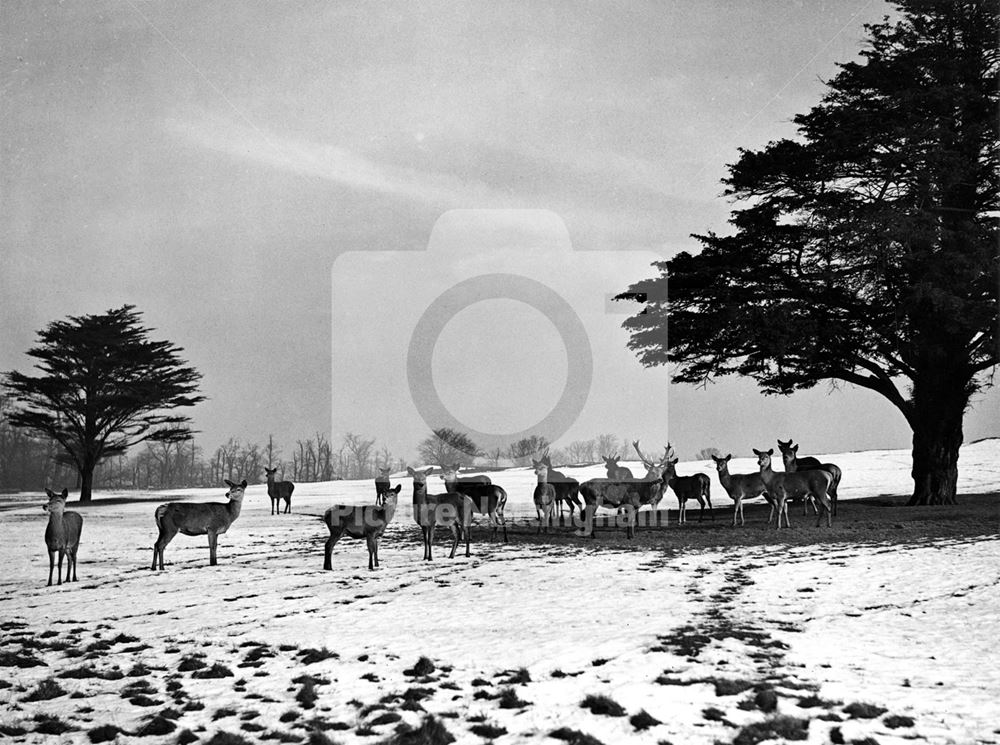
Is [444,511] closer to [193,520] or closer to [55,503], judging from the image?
[193,520]

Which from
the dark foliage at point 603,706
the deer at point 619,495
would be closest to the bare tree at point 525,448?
the deer at point 619,495

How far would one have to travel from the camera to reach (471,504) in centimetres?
1675

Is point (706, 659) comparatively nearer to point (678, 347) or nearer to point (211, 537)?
point (211, 537)

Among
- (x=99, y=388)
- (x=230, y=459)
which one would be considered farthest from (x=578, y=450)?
(x=99, y=388)

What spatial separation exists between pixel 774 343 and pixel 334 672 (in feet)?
64.4

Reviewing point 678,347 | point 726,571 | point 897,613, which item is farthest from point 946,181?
point 897,613

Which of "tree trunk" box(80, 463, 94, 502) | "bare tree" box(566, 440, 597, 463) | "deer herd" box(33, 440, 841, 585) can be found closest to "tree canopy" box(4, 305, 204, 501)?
"tree trunk" box(80, 463, 94, 502)

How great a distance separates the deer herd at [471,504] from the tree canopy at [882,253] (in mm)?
4011

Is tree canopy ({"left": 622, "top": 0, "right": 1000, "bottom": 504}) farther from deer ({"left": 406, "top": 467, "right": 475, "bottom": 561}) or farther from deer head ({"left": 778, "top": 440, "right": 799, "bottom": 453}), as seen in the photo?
deer ({"left": 406, "top": 467, "right": 475, "bottom": 561})

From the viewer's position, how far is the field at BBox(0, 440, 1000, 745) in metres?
6.34

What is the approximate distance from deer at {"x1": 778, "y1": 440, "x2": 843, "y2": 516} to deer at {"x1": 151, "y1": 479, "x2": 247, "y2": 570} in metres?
16.1

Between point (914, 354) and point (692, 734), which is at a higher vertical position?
point (914, 354)

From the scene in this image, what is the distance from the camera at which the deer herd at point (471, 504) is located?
1511cm

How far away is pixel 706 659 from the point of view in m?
7.94
